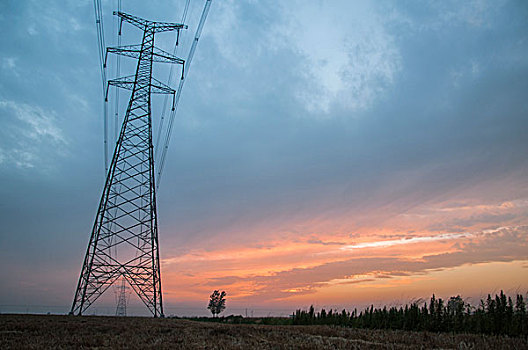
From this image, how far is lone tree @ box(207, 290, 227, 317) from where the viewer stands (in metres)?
74.8

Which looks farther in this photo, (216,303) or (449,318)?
(216,303)

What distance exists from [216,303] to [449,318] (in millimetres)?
55346

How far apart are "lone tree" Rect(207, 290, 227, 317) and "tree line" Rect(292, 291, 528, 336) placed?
134ft

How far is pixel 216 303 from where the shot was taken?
75188 millimetres

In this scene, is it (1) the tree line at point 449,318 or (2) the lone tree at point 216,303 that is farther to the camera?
(2) the lone tree at point 216,303

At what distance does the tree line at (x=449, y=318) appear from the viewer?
23.4 metres

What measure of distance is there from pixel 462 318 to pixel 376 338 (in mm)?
14862

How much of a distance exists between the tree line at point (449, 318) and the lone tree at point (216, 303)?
40.9 metres

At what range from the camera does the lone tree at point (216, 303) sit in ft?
245

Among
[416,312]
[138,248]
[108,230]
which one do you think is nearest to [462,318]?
[416,312]

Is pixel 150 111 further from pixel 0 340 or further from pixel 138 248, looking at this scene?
pixel 0 340

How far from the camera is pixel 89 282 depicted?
3012cm

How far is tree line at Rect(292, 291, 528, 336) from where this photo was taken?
23.4 metres

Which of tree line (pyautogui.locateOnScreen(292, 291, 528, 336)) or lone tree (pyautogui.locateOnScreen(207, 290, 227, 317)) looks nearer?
tree line (pyautogui.locateOnScreen(292, 291, 528, 336))
